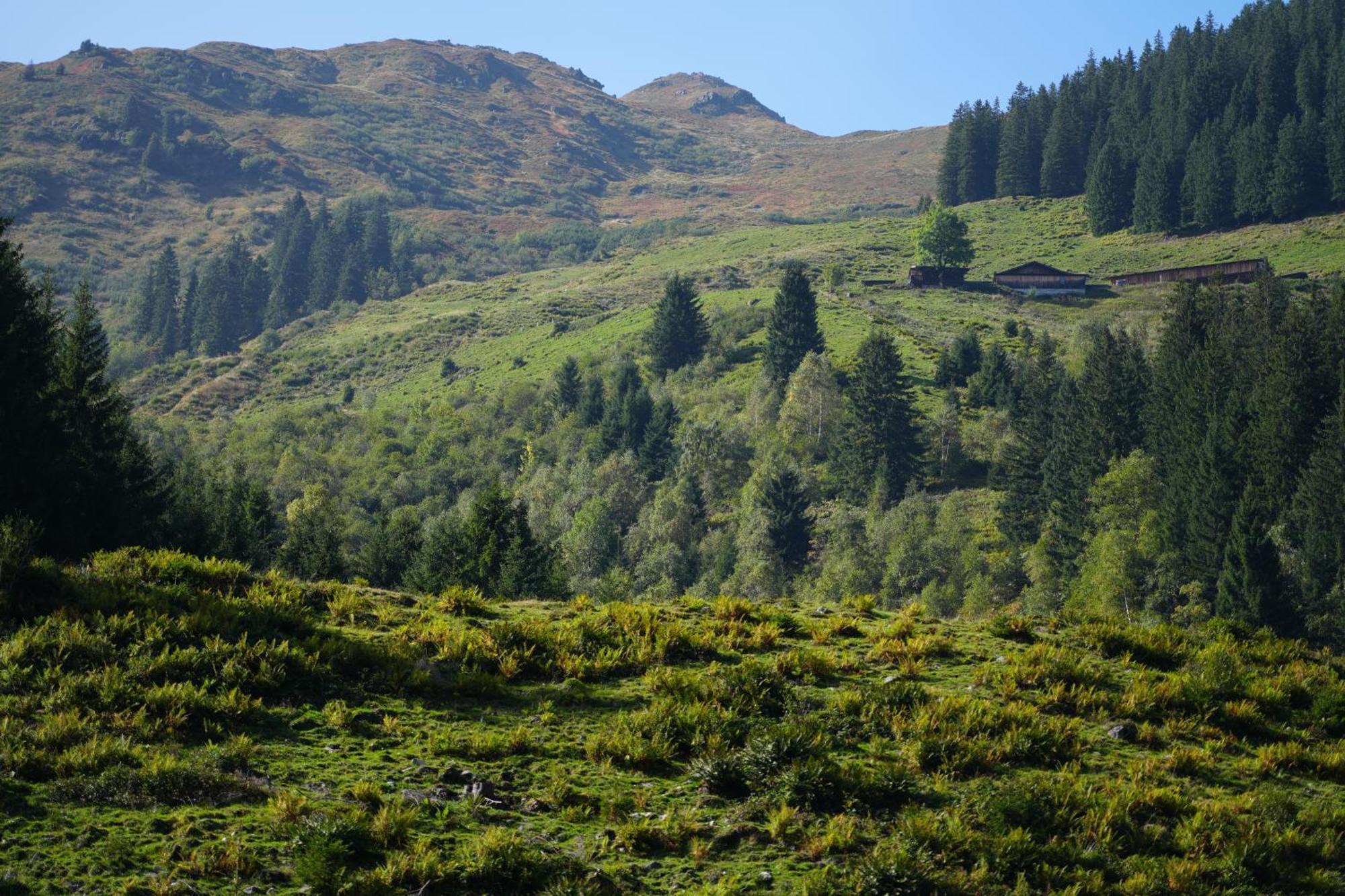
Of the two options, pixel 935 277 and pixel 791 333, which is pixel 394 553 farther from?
pixel 935 277

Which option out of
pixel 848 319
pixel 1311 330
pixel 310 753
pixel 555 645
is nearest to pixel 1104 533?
pixel 1311 330

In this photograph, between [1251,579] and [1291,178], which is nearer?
[1251,579]

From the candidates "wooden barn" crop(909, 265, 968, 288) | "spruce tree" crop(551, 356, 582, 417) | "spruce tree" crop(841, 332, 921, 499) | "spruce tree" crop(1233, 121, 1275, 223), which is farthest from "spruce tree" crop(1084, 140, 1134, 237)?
"spruce tree" crop(551, 356, 582, 417)

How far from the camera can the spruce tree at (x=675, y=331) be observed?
393ft

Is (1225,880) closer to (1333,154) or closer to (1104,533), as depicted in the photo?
(1104,533)

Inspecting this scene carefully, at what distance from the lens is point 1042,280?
133m

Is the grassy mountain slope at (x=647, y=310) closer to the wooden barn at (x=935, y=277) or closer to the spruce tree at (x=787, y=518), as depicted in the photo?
the wooden barn at (x=935, y=277)

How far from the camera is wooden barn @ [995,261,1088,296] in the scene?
132 meters

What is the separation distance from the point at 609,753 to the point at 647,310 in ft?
442

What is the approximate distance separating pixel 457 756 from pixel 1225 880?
8341 millimetres

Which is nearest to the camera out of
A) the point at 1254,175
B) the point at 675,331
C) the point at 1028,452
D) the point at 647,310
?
the point at 1028,452

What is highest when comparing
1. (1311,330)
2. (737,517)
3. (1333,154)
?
(1333,154)

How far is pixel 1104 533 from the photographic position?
69812mm

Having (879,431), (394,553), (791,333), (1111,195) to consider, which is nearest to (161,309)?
(791,333)
